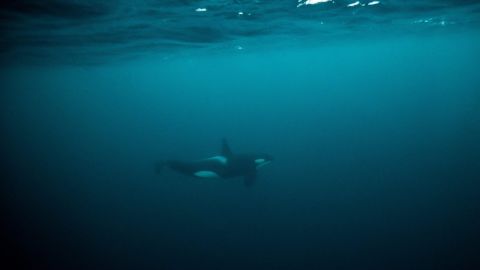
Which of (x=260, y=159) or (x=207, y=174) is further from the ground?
(x=260, y=159)

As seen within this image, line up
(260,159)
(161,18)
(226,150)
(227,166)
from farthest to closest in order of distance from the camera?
(226,150) → (260,159) → (227,166) → (161,18)

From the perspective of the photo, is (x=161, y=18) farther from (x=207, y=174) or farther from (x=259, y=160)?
(x=259, y=160)

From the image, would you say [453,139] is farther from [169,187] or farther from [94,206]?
[94,206]

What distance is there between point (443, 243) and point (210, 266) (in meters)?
9.49

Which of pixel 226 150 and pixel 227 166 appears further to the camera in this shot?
pixel 226 150

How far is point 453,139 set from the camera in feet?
89.7

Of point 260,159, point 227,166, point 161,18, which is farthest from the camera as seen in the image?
point 260,159

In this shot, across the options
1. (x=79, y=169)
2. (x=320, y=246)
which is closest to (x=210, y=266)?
(x=320, y=246)

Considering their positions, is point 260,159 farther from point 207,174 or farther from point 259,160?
point 207,174

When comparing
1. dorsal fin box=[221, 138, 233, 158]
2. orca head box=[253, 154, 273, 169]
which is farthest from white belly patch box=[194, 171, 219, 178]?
orca head box=[253, 154, 273, 169]

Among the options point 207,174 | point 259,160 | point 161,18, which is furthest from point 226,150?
point 161,18

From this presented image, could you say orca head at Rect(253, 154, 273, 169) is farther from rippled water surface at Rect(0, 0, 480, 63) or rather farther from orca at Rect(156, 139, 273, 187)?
rippled water surface at Rect(0, 0, 480, 63)

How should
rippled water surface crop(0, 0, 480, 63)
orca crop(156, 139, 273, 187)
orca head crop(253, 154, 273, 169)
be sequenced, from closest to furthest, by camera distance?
rippled water surface crop(0, 0, 480, 63) → orca crop(156, 139, 273, 187) → orca head crop(253, 154, 273, 169)

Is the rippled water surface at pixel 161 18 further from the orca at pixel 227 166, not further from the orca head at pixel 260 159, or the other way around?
the orca head at pixel 260 159
